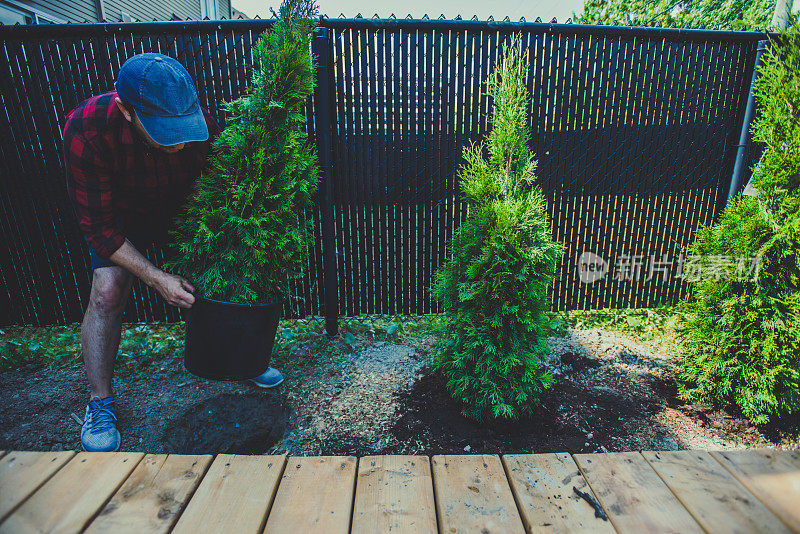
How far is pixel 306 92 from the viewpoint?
105 inches

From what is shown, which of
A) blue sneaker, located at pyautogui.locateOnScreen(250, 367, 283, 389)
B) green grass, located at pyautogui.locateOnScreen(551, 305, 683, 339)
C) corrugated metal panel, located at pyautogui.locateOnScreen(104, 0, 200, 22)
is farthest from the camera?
corrugated metal panel, located at pyautogui.locateOnScreen(104, 0, 200, 22)

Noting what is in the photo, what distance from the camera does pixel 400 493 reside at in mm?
1475

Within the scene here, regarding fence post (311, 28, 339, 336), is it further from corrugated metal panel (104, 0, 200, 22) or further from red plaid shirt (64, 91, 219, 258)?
corrugated metal panel (104, 0, 200, 22)

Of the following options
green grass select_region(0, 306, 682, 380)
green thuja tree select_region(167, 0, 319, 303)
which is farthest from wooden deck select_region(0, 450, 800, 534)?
green grass select_region(0, 306, 682, 380)

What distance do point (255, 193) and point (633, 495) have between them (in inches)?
94.1

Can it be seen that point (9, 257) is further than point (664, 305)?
No

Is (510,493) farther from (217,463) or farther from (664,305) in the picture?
(664,305)

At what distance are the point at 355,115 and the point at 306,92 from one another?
1017 mm

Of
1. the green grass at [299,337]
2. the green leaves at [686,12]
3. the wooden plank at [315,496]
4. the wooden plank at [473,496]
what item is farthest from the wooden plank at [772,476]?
the green leaves at [686,12]

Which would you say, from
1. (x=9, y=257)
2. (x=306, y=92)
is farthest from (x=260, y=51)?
(x=9, y=257)

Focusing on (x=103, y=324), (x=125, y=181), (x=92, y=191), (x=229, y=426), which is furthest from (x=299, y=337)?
(x=92, y=191)

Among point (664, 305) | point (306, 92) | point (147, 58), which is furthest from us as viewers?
point (664, 305)

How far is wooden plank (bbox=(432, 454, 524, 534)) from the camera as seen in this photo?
136 centimetres

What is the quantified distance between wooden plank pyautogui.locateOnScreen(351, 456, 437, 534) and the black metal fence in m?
2.37
